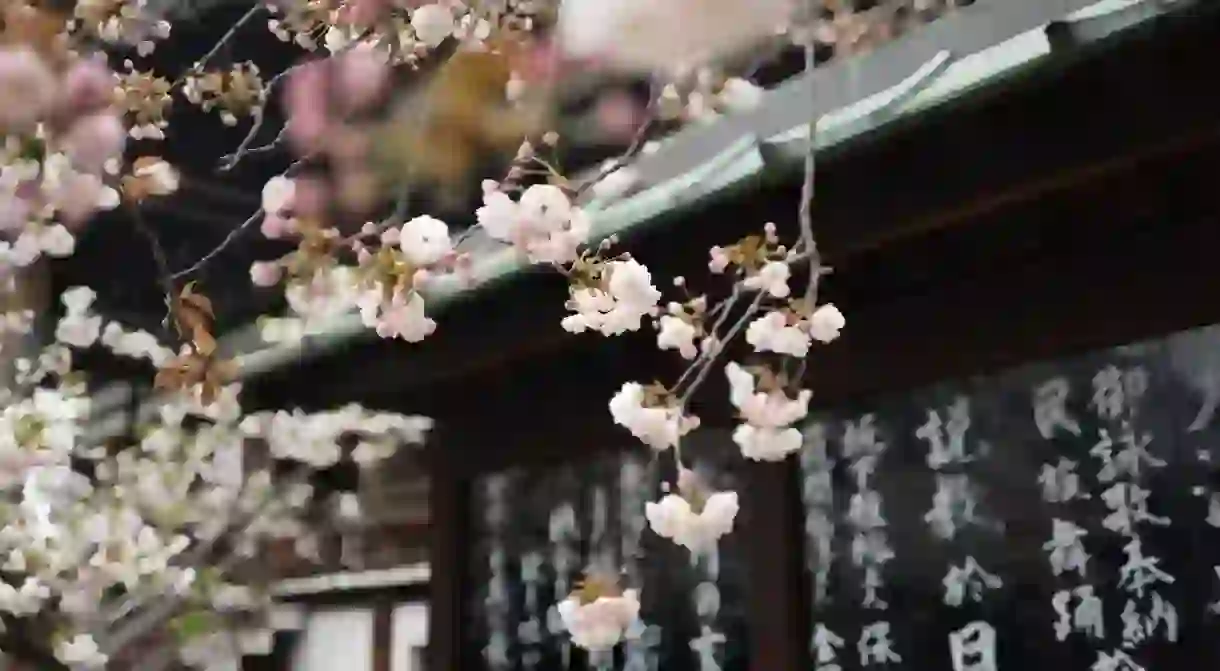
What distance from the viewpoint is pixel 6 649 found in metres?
3.41

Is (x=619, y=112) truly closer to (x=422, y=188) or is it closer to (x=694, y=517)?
(x=422, y=188)

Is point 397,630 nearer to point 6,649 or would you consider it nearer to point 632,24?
point 6,649

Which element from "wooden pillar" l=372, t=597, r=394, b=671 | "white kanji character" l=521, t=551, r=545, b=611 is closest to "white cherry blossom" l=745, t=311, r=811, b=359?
"white kanji character" l=521, t=551, r=545, b=611

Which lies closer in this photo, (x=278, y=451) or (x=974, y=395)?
(x=974, y=395)

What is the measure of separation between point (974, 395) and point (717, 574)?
2.82 ft

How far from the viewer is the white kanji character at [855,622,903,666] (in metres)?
2.57

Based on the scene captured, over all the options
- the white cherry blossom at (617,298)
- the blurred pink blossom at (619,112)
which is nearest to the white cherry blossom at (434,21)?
the white cherry blossom at (617,298)

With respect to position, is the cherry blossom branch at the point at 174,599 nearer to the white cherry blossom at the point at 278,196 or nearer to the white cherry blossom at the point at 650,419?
the white cherry blossom at the point at 278,196

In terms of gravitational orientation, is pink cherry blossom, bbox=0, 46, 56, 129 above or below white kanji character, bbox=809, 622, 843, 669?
above

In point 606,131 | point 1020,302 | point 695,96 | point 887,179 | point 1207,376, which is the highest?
point 606,131

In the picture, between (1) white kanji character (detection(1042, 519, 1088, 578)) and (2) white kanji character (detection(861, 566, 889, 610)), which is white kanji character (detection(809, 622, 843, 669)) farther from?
(1) white kanji character (detection(1042, 519, 1088, 578))

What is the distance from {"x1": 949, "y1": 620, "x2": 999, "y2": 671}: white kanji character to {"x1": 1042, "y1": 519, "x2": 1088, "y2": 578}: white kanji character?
19 centimetres

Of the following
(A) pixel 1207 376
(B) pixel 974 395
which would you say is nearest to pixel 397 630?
(B) pixel 974 395

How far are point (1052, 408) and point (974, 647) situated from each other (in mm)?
512
